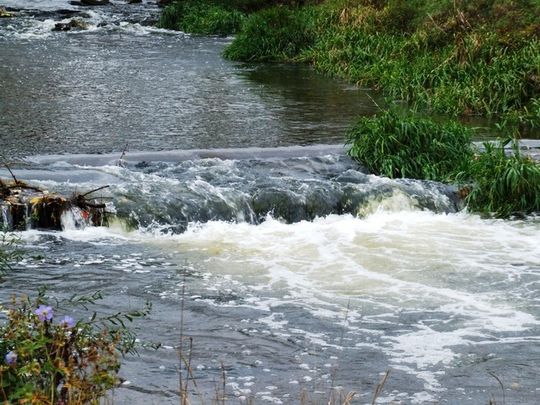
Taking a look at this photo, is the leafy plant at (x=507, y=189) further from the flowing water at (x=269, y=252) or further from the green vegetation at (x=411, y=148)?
the green vegetation at (x=411, y=148)

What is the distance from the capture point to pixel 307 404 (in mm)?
5953

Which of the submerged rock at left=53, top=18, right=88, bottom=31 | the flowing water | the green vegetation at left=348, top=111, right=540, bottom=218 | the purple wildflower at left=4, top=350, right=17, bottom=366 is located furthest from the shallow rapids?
the submerged rock at left=53, top=18, right=88, bottom=31

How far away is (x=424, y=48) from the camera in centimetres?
1998

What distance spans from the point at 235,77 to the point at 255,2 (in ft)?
38.2

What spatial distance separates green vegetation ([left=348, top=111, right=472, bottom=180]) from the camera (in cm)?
1250

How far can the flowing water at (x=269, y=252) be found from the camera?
6.68 m

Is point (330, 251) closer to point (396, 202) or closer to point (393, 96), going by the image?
point (396, 202)

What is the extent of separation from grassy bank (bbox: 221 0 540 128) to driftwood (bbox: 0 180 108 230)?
7.60 m

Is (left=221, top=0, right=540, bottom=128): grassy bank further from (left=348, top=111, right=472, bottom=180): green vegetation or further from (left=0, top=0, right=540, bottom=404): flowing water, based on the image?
(left=348, top=111, right=472, bottom=180): green vegetation

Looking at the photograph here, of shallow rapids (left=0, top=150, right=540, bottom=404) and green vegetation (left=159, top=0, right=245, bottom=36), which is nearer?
shallow rapids (left=0, top=150, right=540, bottom=404)

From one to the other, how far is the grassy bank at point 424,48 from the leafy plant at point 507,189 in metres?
3.96

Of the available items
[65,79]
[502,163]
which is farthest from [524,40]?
[65,79]

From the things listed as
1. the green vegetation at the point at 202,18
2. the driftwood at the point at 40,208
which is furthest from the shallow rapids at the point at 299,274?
the green vegetation at the point at 202,18

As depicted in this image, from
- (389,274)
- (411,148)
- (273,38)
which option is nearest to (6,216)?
(389,274)
